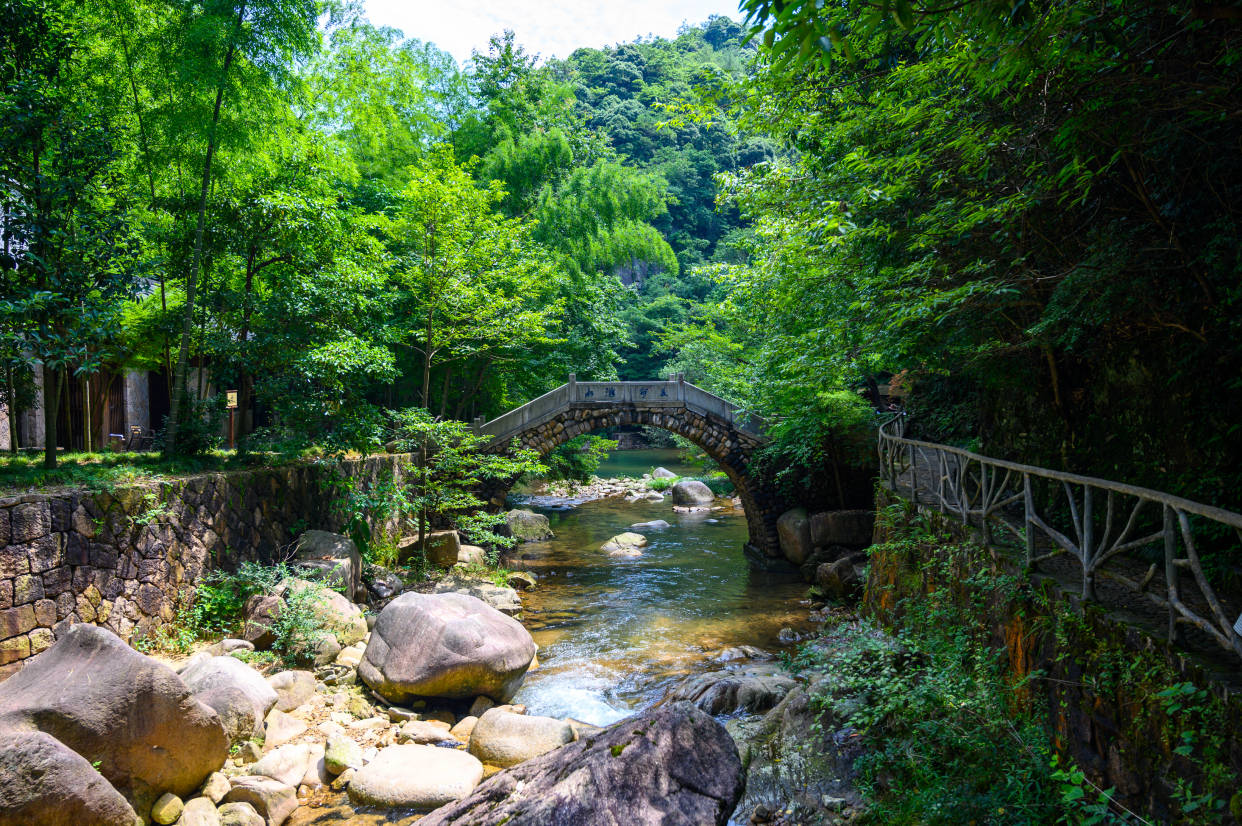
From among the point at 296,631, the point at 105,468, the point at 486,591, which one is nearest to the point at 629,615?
the point at 486,591

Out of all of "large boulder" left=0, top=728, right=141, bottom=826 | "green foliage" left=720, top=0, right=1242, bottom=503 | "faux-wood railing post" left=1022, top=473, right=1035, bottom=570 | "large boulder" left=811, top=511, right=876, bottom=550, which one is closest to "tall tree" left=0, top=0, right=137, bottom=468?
"large boulder" left=0, top=728, right=141, bottom=826

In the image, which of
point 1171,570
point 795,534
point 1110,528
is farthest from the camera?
point 795,534

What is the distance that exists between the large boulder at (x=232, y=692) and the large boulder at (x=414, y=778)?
105 cm

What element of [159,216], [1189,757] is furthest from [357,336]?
[1189,757]

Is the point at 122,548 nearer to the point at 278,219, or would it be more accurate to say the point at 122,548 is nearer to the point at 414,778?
the point at 414,778

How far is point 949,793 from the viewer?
140 inches

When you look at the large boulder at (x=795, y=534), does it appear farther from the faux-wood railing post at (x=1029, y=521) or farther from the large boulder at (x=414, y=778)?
the faux-wood railing post at (x=1029, y=521)

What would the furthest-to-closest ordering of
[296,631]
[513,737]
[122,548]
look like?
[296,631]
[122,548]
[513,737]

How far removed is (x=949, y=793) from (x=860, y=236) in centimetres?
473

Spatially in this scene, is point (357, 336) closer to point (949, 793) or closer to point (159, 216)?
point (159, 216)

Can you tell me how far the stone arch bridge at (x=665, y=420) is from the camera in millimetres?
15617

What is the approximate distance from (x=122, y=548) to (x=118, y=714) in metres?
2.43

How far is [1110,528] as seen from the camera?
126 inches

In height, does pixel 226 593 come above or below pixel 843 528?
above
